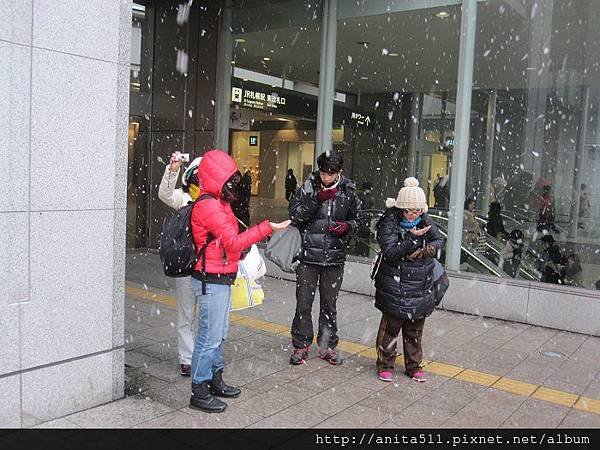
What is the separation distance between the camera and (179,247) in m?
3.97

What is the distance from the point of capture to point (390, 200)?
5.01 metres

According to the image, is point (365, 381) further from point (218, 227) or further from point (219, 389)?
point (218, 227)

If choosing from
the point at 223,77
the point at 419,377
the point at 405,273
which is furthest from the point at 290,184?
the point at 419,377

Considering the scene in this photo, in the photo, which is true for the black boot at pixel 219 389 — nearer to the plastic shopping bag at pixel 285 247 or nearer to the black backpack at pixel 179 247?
the black backpack at pixel 179 247

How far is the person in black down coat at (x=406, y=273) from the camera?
4.84 metres

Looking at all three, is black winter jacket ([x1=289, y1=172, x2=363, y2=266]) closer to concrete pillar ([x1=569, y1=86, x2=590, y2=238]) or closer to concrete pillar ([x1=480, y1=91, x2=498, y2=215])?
concrete pillar ([x1=480, y1=91, x2=498, y2=215])

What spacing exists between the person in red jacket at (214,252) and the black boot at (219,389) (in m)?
0.20

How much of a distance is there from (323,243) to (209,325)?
1566mm

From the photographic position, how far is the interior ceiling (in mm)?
8242

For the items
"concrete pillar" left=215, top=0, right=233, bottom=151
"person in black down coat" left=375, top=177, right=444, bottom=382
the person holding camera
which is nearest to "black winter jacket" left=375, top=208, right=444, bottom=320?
"person in black down coat" left=375, top=177, right=444, bottom=382

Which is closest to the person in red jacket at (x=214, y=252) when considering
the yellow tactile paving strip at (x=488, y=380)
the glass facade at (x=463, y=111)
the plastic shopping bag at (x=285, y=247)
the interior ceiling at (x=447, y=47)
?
the plastic shopping bag at (x=285, y=247)
